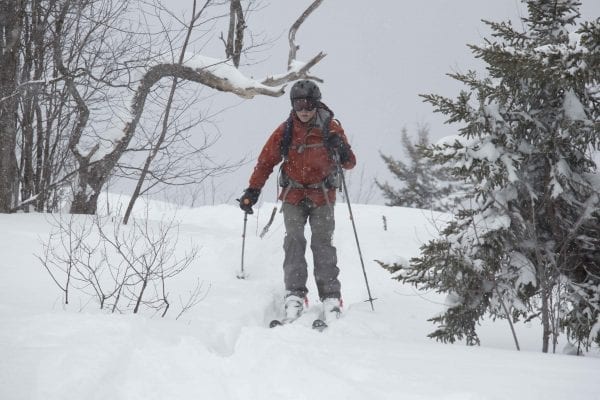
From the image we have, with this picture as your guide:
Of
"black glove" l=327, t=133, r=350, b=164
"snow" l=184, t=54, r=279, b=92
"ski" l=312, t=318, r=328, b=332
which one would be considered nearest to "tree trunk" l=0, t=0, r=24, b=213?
"snow" l=184, t=54, r=279, b=92

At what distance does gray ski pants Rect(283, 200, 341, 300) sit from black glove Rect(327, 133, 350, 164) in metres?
0.58

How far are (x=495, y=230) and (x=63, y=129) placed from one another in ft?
24.9

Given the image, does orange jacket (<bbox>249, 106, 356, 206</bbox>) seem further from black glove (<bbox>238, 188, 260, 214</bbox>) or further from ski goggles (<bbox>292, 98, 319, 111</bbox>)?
black glove (<bbox>238, 188, 260, 214</bbox>)

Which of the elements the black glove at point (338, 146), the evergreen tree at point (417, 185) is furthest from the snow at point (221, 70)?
the evergreen tree at point (417, 185)

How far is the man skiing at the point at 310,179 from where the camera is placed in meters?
4.99

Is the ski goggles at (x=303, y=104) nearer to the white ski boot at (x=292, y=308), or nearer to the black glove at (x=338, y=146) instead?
the black glove at (x=338, y=146)

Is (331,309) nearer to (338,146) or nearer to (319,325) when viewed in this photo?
(319,325)

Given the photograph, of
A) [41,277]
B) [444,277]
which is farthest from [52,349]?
[444,277]

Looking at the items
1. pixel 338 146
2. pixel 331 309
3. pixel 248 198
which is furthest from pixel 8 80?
pixel 331 309

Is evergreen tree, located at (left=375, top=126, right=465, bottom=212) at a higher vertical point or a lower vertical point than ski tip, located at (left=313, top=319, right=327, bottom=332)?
higher

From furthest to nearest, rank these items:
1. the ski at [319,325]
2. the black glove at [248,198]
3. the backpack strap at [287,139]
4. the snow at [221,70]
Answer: the snow at [221,70], the black glove at [248,198], the backpack strap at [287,139], the ski at [319,325]

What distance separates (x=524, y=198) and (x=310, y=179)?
6.84 feet

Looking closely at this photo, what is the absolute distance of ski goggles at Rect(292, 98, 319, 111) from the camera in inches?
193

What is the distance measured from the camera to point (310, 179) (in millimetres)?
5039
